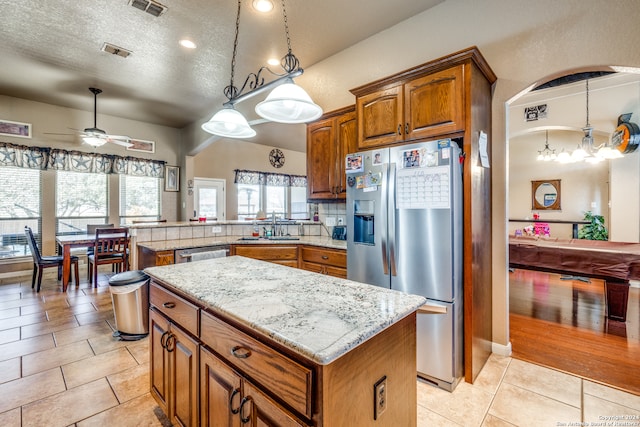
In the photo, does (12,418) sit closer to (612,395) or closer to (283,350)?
(283,350)

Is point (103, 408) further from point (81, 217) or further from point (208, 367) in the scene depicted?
point (81, 217)

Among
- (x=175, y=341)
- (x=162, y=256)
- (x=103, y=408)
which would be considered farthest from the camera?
(x=162, y=256)

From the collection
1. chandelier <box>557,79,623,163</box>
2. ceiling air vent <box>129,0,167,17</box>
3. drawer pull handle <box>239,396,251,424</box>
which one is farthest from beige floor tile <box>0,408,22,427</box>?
chandelier <box>557,79,623,163</box>

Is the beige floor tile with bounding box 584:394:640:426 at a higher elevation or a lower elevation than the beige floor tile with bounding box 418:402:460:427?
higher

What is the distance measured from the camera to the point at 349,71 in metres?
3.46

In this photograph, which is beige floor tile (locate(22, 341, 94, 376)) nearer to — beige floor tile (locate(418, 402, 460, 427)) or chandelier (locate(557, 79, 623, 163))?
beige floor tile (locate(418, 402, 460, 427))

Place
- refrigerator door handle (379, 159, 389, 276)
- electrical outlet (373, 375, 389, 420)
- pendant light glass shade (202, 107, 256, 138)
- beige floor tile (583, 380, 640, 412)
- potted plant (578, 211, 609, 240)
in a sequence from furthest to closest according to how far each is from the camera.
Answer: potted plant (578, 211, 609, 240) < refrigerator door handle (379, 159, 389, 276) < pendant light glass shade (202, 107, 256, 138) < beige floor tile (583, 380, 640, 412) < electrical outlet (373, 375, 389, 420)

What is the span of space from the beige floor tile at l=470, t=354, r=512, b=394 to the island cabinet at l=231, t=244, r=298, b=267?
2046 mm

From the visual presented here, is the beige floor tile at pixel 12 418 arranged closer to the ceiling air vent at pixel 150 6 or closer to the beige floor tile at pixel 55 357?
the beige floor tile at pixel 55 357

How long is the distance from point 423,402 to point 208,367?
4.80 ft

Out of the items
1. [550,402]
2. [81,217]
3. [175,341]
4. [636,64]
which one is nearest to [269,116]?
[175,341]

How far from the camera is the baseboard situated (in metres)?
2.47

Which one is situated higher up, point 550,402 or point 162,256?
point 162,256

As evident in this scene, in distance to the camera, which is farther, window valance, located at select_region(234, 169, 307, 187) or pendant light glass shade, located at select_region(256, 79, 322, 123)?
window valance, located at select_region(234, 169, 307, 187)
